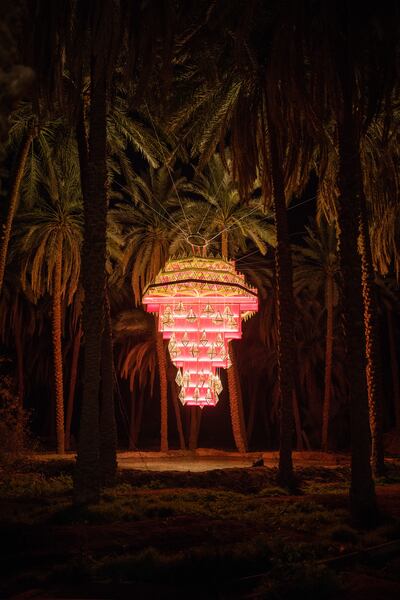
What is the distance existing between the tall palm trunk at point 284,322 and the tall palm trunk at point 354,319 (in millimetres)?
4484

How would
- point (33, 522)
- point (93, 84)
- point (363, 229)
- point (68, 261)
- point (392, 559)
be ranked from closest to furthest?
point (392, 559)
point (33, 522)
point (93, 84)
point (363, 229)
point (68, 261)

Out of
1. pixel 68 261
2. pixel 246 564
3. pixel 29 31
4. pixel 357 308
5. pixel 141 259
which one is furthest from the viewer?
pixel 141 259

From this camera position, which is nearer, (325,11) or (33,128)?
(325,11)

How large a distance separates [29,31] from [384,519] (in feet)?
37.4

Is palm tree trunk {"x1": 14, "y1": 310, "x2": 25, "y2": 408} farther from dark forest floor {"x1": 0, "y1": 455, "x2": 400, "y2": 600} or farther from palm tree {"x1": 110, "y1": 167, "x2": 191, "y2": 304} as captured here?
dark forest floor {"x1": 0, "y1": 455, "x2": 400, "y2": 600}

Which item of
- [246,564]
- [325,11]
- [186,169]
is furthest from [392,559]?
[186,169]

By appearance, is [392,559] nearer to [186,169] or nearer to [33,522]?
[33,522]

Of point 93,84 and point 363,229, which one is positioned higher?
point 93,84

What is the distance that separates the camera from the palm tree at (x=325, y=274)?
121 ft

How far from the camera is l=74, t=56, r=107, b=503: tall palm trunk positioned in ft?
44.9

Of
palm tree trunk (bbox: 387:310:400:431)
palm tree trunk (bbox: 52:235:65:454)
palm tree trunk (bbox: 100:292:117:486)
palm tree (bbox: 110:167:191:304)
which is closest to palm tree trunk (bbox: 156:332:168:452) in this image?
palm tree (bbox: 110:167:191:304)

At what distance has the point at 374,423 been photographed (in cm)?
1969

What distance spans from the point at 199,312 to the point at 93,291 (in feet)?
24.2

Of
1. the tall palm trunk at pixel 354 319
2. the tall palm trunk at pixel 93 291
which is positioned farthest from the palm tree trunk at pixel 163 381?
the tall palm trunk at pixel 354 319
